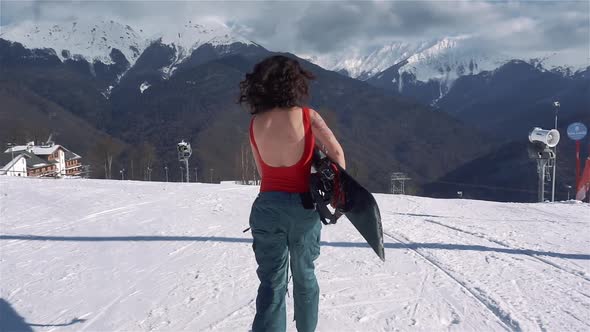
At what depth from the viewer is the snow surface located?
3547mm

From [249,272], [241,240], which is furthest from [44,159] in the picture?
[249,272]

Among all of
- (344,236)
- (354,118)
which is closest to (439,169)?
(354,118)

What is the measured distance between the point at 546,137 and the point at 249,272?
32.1 feet

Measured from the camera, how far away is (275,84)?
2521 mm

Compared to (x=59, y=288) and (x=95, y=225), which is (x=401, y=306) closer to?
(x=59, y=288)

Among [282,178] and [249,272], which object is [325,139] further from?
[249,272]

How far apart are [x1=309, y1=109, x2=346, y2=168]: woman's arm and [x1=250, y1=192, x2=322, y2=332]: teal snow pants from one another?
0.30m

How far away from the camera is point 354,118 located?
154750 millimetres

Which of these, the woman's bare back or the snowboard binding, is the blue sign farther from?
the woman's bare back

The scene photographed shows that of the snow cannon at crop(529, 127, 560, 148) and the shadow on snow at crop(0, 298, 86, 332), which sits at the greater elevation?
the snow cannon at crop(529, 127, 560, 148)

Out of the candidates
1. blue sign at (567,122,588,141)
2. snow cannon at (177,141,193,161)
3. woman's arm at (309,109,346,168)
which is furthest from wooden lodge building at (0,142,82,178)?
woman's arm at (309,109,346,168)

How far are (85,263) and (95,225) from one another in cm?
187

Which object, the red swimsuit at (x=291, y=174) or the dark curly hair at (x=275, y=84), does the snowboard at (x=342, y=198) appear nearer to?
the red swimsuit at (x=291, y=174)

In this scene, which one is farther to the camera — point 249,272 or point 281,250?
point 249,272
